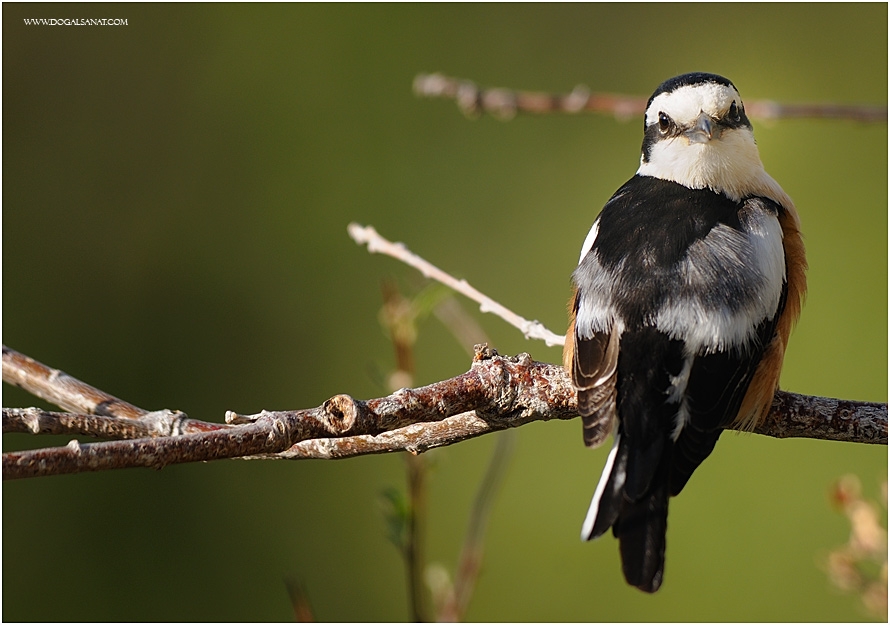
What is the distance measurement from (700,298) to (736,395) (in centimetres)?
21

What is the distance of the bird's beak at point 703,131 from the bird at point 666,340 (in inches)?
6.3

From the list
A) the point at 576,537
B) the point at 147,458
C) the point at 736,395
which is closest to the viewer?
the point at 147,458

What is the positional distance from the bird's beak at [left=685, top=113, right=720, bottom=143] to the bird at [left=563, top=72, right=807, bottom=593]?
0.52ft

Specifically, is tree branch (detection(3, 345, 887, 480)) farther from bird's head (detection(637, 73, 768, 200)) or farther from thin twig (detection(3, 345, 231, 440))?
bird's head (detection(637, 73, 768, 200))

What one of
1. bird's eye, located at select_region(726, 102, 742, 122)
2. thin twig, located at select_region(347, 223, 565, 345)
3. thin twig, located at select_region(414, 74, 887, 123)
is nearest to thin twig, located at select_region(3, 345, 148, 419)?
thin twig, located at select_region(347, 223, 565, 345)

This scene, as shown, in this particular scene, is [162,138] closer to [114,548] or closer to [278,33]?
Answer: [278,33]

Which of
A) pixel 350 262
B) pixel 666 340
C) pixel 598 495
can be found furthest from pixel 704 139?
pixel 350 262

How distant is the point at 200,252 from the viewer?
467 cm

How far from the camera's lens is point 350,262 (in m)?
4.64

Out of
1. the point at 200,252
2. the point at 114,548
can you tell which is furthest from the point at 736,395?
the point at 200,252

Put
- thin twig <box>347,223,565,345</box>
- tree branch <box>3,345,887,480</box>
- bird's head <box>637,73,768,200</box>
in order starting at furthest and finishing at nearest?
1. bird's head <box>637,73,768,200</box>
2. thin twig <box>347,223,565,345</box>
3. tree branch <box>3,345,887,480</box>

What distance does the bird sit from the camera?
5.97ft

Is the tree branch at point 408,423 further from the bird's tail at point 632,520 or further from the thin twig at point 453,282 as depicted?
the thin twig at point 453,282

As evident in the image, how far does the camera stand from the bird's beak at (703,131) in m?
2.24
